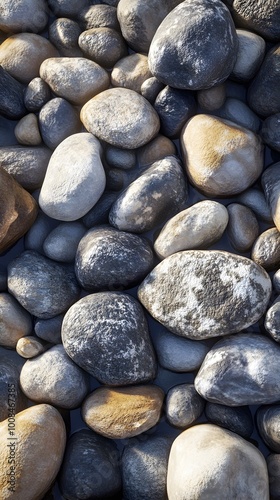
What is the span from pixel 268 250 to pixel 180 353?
61 centimetres

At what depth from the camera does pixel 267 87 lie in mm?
2352

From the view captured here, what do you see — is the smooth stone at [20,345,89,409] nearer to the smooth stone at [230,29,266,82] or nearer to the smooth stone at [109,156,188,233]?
the smooth stone at [109,156,188,233]

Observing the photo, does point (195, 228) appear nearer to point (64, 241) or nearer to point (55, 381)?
point (64, 241)

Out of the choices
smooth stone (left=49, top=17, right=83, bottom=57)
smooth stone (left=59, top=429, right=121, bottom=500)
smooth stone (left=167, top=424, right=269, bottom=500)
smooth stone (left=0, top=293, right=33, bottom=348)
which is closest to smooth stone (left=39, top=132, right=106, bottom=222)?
smooth stone (left=0, top=293, right=33, bottom=348)

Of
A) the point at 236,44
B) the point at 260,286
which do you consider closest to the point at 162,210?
the point at 260,286

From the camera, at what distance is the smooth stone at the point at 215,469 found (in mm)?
1869

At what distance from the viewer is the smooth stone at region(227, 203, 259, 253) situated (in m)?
2.25

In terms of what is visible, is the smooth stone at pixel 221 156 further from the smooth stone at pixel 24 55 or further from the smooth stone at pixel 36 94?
the smooth stone at pixel 24 55

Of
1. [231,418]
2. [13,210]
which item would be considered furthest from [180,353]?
[13,210]

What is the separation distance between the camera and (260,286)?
6.91 ft

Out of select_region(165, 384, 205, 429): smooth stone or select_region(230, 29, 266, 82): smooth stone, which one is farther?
select_region(230, 29, 266, 82): smooth stone

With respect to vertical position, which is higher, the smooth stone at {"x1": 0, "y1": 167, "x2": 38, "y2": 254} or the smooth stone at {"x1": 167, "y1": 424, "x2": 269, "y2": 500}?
the smooth stone at {"x1": 0, "y1": 167, "x2": 38, "y2": 254}

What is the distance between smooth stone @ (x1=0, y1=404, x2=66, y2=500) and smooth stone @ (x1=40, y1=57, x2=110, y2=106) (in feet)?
5.05

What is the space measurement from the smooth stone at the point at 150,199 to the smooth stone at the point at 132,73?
0.46m
